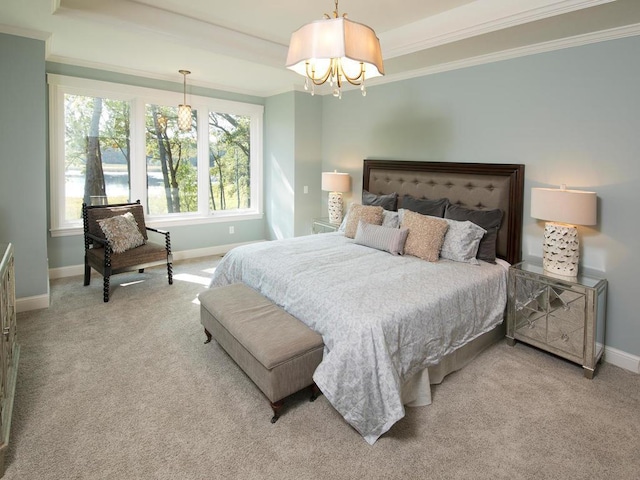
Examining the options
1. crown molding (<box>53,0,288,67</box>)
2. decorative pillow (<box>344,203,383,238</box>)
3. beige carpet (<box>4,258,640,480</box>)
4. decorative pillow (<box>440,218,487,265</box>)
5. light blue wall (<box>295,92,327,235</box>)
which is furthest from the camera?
light blue wall (<box>295,92,327,235</box>)

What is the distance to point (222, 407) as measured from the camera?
2.30 m

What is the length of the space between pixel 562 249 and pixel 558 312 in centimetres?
47

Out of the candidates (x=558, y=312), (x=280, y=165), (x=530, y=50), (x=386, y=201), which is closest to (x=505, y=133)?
(x=530, y=50)

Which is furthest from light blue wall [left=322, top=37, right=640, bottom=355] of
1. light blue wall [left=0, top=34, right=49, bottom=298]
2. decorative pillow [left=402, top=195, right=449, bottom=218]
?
light blue wall [left=0, top=34, right=49, bottom=298]

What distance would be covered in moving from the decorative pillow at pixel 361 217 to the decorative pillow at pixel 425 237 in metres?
0.53

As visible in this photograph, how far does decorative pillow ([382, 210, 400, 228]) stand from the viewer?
380 cm

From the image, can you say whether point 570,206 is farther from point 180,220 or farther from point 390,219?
point 180,220

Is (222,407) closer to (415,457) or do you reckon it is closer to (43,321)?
(415,457)

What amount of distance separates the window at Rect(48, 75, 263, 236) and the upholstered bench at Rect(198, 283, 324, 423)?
10.1ft

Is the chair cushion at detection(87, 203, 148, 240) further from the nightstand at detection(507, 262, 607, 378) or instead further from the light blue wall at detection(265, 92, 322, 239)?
the nightstand at detection(507, 262, 607, 378)

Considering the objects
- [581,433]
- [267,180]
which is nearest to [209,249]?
[267,180]

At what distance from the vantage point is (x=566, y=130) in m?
3.07

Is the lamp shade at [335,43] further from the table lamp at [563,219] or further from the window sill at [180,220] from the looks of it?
the window sill at [180,220]

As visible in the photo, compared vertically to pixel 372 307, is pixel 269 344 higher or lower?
lower
